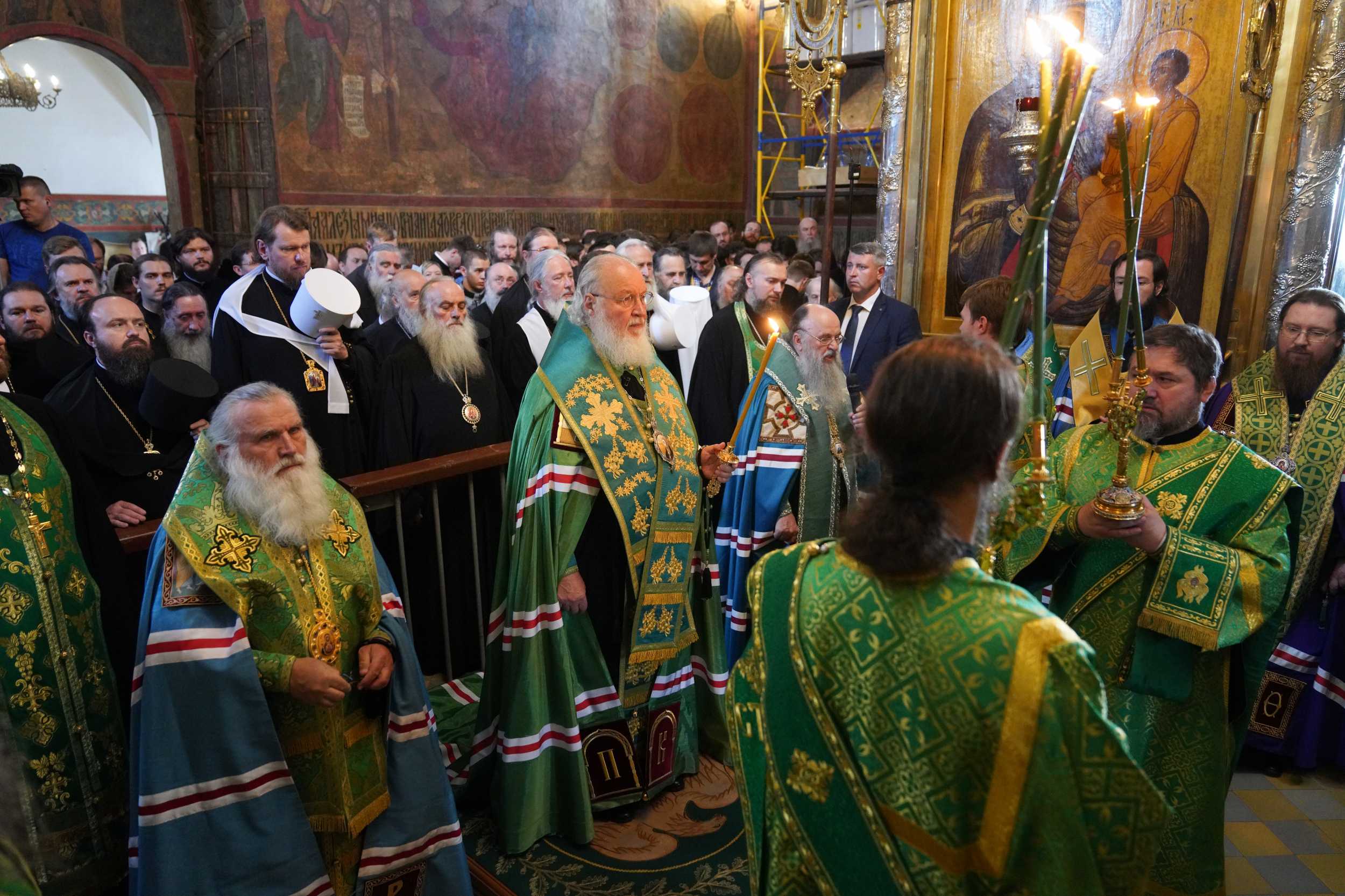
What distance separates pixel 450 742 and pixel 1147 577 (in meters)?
2.58

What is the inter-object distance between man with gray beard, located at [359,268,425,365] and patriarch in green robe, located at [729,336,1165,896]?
3917 millimetres

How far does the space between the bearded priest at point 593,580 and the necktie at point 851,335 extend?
2.60 meters

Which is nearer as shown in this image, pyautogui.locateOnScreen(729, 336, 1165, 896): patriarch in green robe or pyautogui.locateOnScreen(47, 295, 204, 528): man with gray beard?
pyautogui.locateOnScreen(729, 336, 1165, 896): patriarch in green robe

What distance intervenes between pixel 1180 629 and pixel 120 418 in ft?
12.7

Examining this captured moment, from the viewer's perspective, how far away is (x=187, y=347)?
186 inches

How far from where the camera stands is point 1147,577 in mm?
2459

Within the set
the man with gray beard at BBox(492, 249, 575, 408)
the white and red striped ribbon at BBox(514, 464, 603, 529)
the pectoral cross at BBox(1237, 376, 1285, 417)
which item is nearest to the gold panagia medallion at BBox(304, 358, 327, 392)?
the man with gray beard at BBox(492, 249, 575, 408)

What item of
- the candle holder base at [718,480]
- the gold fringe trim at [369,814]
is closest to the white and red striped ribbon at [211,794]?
the gold fringe trim at [369,814]

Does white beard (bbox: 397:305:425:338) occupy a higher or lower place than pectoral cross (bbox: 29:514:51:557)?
higher

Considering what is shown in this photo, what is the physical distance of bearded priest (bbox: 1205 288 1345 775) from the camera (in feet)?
11.4

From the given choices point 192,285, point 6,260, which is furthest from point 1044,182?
point 6,260

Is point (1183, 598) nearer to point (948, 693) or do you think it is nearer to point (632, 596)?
point (948, 693)

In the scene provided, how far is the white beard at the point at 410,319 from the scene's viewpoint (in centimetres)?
487

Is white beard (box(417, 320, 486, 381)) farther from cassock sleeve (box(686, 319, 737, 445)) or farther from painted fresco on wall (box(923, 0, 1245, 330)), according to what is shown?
painted fresco on wall (box(923, 0, 1245, 330))
